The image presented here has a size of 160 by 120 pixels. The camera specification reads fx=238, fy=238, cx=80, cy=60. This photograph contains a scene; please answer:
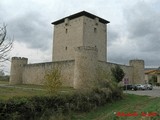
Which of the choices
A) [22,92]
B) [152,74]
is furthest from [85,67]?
[152,74]

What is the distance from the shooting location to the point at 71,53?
39812mm

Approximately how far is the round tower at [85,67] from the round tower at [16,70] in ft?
51.0

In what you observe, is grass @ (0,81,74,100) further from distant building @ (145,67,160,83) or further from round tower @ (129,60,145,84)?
distant building @ (145,67,160,83)

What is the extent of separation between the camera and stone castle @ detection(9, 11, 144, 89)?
96.0ft

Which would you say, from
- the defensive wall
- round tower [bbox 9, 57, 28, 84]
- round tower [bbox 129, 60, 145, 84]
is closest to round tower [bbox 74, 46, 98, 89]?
the defensive wall

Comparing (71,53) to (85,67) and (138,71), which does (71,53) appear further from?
(85,67)

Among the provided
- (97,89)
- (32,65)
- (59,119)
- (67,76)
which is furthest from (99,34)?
(59,119)

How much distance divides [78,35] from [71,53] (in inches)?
127

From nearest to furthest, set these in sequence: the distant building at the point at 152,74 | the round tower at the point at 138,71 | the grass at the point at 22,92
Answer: the grass at the point at 22,92 → the round tower at the point at 138,71 → the distant building at the point at 152,74

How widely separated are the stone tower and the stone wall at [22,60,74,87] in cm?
Result: 687

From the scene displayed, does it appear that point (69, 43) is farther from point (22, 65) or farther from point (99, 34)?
point (22, 65)

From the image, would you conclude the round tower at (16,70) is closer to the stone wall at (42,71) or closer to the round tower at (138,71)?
the stone wall at (42,71)

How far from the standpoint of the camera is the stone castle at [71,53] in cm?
2926

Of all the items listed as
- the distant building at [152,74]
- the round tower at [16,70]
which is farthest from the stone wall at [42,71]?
the distant building at [152,74]
